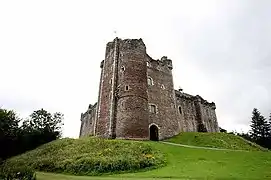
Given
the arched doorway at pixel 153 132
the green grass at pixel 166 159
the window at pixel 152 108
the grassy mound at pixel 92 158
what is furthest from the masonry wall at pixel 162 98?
the grassy mound at pixel 92 158

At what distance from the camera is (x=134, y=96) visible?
37.1 metres

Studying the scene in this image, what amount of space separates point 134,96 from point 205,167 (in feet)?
59.9

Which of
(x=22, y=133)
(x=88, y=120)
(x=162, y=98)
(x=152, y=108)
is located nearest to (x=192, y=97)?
(x=162, y=98)

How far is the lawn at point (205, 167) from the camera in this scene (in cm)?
1783

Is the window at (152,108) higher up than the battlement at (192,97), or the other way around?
the battlement at (192,97)

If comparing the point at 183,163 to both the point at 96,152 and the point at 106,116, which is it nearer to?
the point at 96,152

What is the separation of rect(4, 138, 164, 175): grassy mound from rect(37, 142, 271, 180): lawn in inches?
61.0

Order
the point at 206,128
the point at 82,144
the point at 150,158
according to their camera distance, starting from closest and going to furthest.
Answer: the point at 150,158 < the point at 82,144 < the point at 206,128

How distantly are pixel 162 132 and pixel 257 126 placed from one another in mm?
42439

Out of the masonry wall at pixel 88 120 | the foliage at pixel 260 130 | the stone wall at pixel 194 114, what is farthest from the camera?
the foliage at pixel 260 130

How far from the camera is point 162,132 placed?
39406 millimetres

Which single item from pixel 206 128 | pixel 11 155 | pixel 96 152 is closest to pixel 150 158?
pixel 96 152

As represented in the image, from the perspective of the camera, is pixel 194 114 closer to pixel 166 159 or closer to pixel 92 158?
pixel 166 159

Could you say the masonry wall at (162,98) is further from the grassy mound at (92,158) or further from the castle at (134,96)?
the grassy mound at (92,158)
